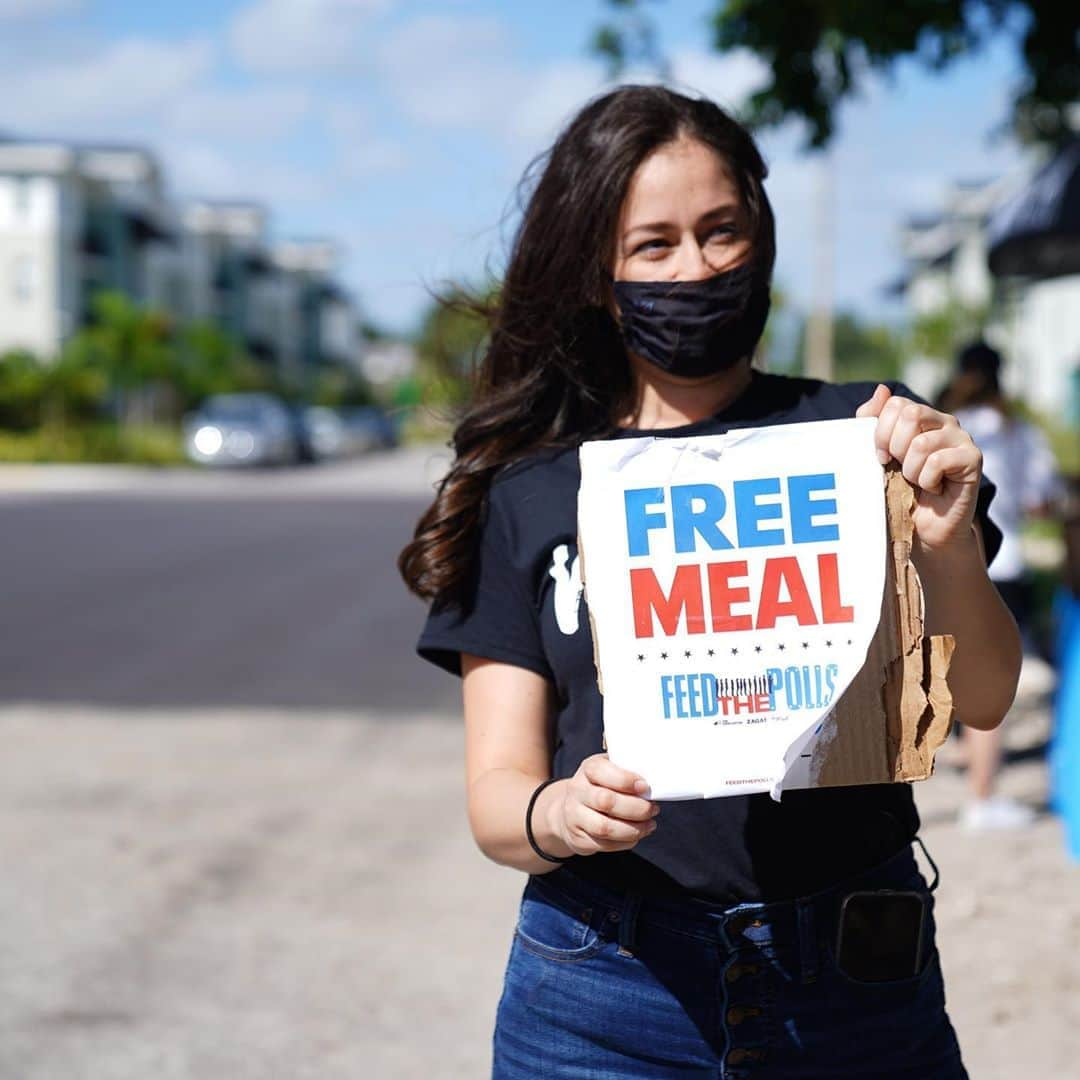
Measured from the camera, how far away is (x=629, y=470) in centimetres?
195

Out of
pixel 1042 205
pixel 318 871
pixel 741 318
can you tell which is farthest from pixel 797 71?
pixel 741 318

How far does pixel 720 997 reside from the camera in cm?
211

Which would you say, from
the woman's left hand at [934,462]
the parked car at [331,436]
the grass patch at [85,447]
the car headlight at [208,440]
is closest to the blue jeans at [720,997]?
the woman's left hand at [934,462]

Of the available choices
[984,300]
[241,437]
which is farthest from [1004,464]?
[241,437]

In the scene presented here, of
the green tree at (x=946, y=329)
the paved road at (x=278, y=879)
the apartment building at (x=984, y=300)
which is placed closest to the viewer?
the paved road at (x=278, y=879)

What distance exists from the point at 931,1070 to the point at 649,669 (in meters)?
0.67

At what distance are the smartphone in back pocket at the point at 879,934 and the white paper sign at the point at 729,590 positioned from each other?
0.31m

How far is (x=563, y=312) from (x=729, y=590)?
66cm

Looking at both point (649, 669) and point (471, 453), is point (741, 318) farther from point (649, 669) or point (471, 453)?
point (649, 669)

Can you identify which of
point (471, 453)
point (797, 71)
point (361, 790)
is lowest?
point (361, 790)

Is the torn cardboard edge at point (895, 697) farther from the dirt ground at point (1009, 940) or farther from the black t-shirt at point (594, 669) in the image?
the dirt ground at point (1009, 940)

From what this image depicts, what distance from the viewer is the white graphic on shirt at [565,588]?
86.1 inches

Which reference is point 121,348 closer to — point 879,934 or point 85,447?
point 85,447

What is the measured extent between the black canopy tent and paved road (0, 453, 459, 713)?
3948 millimetres
